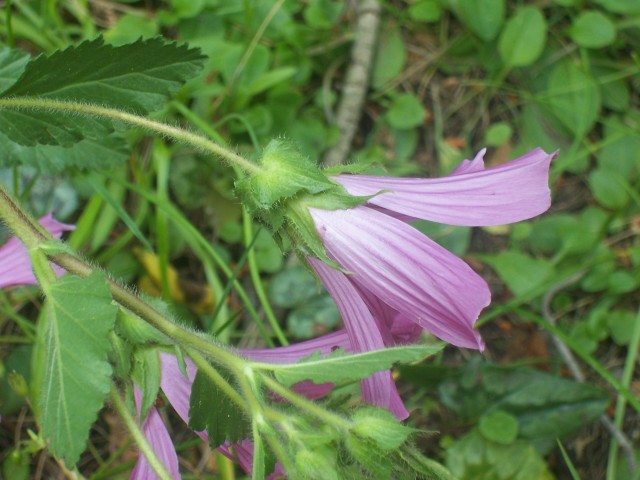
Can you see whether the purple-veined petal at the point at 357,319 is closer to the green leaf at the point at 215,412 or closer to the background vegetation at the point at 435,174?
the green leaf at the point at 215,412

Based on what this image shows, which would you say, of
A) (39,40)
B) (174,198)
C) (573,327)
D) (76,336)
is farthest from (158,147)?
(573,327)

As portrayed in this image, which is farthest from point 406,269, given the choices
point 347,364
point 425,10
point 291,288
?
point 425,10

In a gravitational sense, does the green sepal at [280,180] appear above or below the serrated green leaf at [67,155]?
above

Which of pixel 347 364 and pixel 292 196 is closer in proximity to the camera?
pixel 347 364

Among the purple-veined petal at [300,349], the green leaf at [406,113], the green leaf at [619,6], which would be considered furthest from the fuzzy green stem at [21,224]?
the green leaf at [619,6]

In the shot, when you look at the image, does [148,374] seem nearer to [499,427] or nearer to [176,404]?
[176,404]

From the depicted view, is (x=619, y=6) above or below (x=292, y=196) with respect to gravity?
below

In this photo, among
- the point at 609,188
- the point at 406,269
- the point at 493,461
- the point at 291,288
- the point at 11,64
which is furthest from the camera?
the point at 609,188
